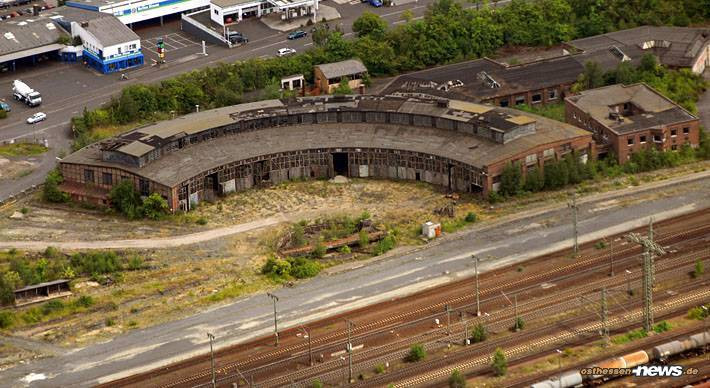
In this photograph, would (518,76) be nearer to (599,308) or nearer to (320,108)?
(320,108)

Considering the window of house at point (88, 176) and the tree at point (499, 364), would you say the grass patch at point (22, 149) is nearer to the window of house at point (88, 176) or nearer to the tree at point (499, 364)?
the window of house at point (88, 176)

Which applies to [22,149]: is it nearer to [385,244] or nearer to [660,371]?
[385,244]

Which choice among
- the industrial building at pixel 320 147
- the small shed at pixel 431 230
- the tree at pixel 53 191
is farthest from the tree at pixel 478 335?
the tree at pixel 53 191

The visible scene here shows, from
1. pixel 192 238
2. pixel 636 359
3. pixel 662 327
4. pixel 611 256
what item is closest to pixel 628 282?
pixel 611 256

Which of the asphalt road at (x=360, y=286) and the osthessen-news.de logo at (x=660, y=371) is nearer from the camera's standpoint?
the osthessen-news.de logo at (x=660, y=371)

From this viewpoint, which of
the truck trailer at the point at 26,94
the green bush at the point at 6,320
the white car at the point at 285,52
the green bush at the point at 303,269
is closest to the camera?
the green bush at the point at 6,320

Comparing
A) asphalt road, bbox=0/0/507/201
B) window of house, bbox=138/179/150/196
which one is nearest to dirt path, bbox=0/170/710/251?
window of house, bbox=138/179/150/196
